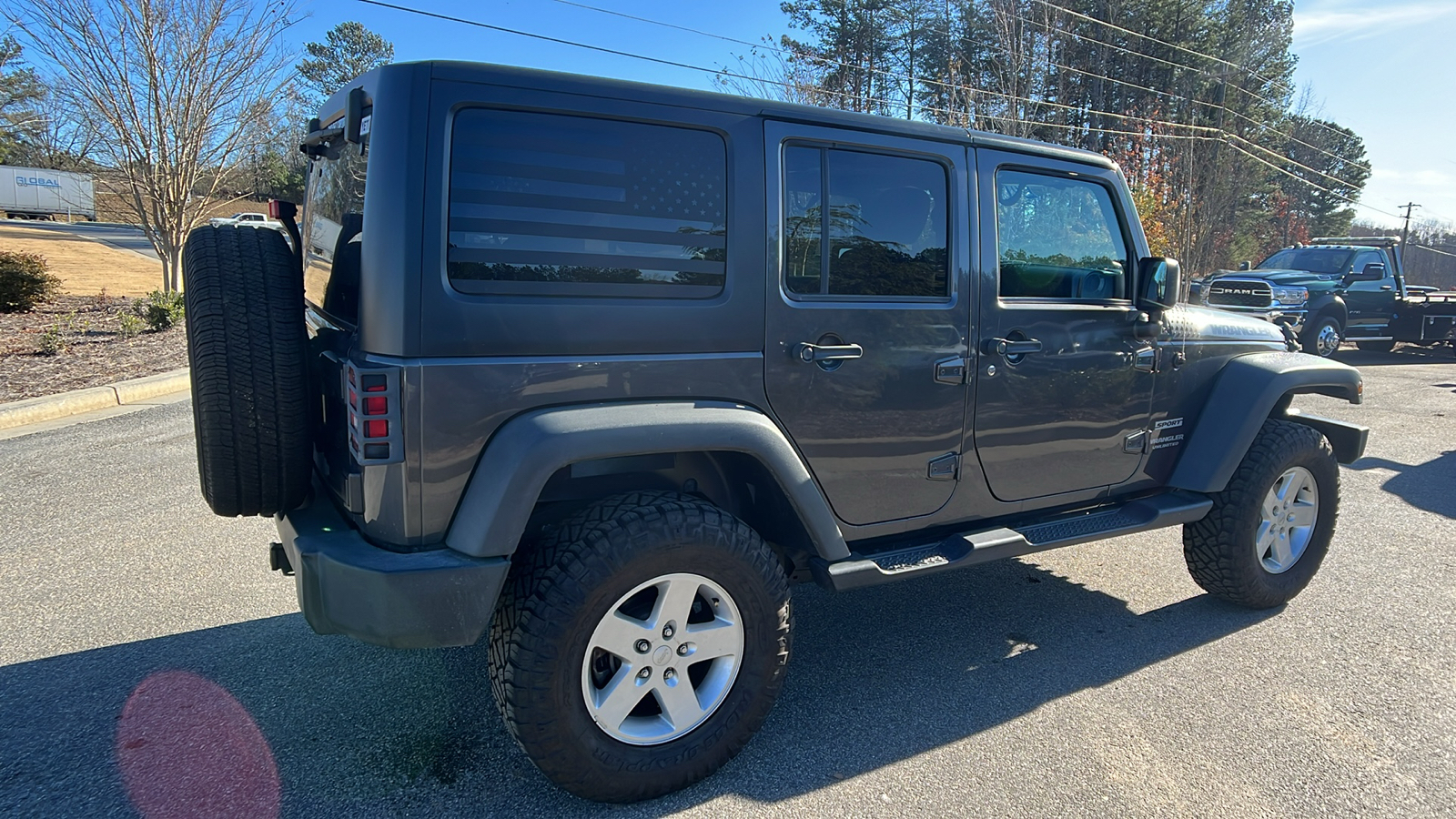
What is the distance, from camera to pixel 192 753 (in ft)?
8.46

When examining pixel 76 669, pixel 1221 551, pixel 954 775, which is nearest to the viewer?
pixel 954 775

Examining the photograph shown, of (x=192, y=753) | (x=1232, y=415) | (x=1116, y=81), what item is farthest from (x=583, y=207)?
(x=1116, y=81)

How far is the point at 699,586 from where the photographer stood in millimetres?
2488

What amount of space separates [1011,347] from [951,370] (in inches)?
12.0

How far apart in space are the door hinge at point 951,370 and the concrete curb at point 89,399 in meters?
6.10

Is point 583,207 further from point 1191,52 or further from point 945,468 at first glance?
point 1191,52

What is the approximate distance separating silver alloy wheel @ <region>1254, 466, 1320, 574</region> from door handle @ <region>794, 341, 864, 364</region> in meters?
2.38

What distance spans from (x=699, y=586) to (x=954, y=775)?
3.34ft

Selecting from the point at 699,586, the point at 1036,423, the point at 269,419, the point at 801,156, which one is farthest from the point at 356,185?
the point at 1036,423

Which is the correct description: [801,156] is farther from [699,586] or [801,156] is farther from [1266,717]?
[1266,717]

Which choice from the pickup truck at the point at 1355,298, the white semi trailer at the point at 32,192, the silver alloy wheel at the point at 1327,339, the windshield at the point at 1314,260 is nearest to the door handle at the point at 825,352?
the pickup truck at the point at 1355,298

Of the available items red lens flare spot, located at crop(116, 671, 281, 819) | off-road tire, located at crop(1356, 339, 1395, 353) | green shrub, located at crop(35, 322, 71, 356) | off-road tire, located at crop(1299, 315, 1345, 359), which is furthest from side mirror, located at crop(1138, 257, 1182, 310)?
off-road tire, located at crop(1356, 339, 1395, 353)

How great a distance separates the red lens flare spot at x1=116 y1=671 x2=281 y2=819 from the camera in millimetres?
2352

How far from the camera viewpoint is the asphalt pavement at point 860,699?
2.49 meters
